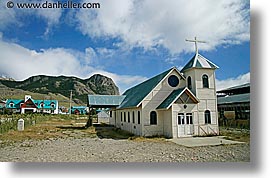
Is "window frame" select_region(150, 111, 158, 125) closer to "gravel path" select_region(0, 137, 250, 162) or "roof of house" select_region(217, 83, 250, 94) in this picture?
"gravel path" select_region(0, 137, 250, 162)

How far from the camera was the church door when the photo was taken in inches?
311

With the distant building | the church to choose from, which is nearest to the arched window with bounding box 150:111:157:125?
the church

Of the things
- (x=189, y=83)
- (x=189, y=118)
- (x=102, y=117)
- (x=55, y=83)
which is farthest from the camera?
(x=102, y=117)

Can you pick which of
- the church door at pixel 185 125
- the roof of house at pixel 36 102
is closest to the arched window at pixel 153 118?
the church door at pixel 185 125

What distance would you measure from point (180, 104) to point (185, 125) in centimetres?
67

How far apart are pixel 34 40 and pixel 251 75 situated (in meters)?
3.98

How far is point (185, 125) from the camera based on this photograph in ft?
26.2

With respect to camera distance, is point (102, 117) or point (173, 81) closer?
point (173, 81)

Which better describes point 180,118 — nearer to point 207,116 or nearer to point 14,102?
point 207,116

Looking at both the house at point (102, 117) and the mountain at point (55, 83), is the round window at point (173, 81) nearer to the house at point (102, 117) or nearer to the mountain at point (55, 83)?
the mountain at point (55, 83)

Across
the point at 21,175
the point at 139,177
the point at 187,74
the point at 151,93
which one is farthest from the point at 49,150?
the point at 187,74

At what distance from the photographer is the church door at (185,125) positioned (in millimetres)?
7910

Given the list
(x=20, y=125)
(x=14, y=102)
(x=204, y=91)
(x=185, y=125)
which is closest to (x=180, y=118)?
(x=185, y=125)
